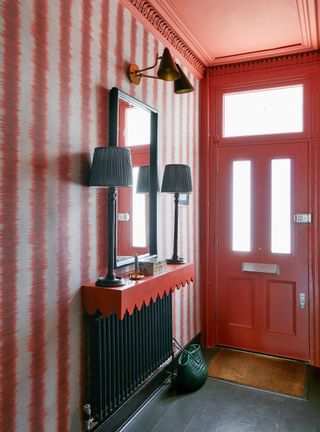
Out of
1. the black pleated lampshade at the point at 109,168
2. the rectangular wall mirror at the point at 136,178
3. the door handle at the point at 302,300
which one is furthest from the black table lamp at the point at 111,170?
the door handle at the point at 302,300

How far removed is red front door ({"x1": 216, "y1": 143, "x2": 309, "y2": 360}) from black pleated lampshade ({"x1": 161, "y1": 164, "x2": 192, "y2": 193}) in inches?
40.8

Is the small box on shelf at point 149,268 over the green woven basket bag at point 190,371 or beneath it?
over

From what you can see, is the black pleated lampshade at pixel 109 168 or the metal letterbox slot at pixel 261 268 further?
the metal letterbox slot at pixel 261 268

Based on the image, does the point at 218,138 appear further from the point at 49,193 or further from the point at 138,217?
the point at 49,193

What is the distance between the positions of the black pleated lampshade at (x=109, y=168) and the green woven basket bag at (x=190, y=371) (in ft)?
5.38

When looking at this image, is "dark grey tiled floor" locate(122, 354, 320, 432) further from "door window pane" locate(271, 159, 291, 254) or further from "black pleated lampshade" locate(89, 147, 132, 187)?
"black pleated lampshade" locate(89, 147, 132, 187)

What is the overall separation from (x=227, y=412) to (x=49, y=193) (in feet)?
6.40

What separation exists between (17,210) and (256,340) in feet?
9.25

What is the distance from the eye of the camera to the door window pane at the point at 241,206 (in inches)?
139

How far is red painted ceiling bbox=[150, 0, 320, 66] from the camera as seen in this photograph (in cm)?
255

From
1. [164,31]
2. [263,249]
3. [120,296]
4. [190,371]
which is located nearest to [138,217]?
[120,296]

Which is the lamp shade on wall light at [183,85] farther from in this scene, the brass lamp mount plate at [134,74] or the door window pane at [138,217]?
the door window pane at [138,217]

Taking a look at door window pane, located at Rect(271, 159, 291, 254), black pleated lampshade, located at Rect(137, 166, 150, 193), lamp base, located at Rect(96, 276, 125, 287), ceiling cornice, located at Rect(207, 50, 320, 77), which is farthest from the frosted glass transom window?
lamp base, located at Rect(96, 276, 125, 287)

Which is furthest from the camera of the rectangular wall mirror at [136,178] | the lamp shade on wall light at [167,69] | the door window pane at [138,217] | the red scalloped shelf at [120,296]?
the door window pane at [138,217]
